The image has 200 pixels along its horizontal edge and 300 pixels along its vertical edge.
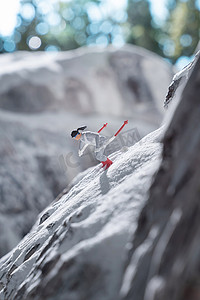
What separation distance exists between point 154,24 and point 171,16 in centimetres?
101

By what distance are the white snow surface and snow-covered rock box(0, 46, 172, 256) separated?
3.90 metres

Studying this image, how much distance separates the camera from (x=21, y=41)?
19453 mm

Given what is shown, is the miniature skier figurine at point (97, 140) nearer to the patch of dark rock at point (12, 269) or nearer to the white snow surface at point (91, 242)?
the white snow surface at point (91, 242)

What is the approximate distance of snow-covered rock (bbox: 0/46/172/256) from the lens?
303 inches

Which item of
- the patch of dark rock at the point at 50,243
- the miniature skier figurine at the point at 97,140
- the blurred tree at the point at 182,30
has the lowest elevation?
the blurred tree at the point at 182,30

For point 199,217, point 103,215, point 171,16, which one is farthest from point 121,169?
point 171,16

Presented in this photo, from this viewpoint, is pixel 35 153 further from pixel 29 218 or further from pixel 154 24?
pixel 154 24

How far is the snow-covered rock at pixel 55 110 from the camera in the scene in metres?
7.69

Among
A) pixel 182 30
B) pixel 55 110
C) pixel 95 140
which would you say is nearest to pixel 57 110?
pixel 55 110

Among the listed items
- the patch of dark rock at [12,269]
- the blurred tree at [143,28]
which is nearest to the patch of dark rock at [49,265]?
the patch of dark rock at [12,269]

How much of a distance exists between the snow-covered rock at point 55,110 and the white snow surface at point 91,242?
3.90 metres

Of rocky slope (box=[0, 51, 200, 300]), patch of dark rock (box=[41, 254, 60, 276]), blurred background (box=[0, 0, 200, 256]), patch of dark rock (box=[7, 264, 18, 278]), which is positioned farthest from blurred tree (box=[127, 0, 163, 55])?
patch of dark rock (box=[41, 254, 60, 276])

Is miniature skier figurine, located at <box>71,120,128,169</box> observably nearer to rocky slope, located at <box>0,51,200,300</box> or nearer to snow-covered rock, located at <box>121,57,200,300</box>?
rocky slope, located at <box>0,51,200,300</box>

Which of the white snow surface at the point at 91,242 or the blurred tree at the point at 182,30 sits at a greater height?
the white snow surface at the point at 91,242
